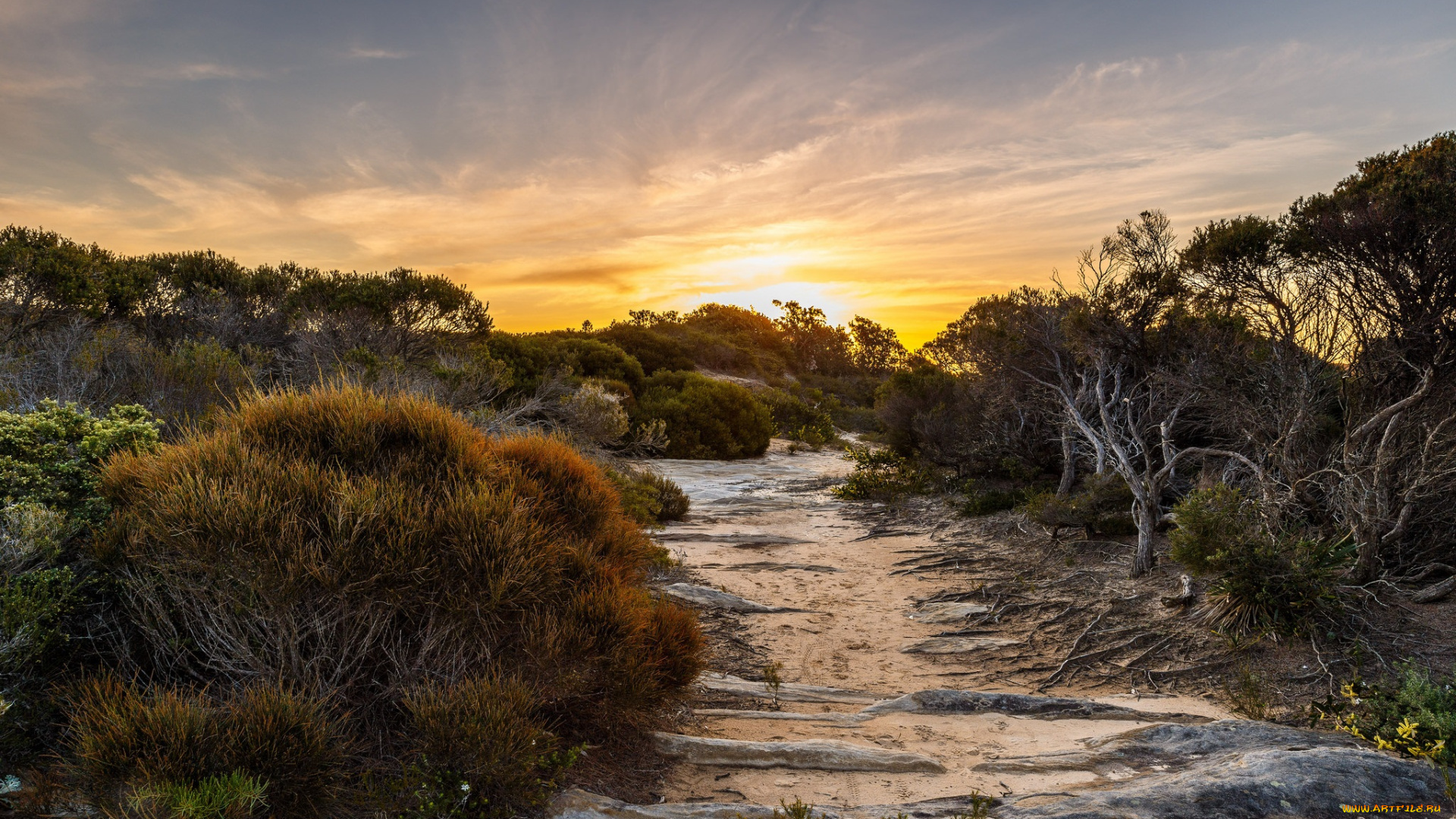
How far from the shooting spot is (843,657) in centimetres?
734

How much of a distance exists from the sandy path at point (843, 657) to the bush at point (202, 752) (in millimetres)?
1868

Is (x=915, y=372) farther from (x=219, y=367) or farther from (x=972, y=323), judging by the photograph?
(x=219, y=367)

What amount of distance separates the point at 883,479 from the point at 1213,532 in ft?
34.4

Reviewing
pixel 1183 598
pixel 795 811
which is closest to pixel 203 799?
pixel 795 811

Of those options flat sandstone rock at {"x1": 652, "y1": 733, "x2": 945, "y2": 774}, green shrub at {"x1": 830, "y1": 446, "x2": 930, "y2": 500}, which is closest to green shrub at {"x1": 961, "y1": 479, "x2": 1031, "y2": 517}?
green shrub at {"x1": 830, "y1": 446, "x2": 930, "y2": 500}

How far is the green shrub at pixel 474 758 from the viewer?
328cm

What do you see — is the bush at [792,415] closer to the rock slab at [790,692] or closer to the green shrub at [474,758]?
the rock slab at [790,692]

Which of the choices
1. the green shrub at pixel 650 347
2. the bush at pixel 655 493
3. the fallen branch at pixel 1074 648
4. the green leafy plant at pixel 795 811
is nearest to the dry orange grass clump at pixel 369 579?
the green leafy plant at pixel 795 811

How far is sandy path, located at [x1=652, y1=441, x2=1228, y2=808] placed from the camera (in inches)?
160

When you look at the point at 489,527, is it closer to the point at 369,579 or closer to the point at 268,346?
the point at 369,579

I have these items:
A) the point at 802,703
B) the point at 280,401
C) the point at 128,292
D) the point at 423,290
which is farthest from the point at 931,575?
the point at 128,292

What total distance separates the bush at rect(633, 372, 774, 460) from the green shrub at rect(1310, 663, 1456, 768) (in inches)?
738

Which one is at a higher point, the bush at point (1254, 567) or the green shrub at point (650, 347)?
the green shrub at point (650, 347)

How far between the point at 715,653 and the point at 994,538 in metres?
6.77
